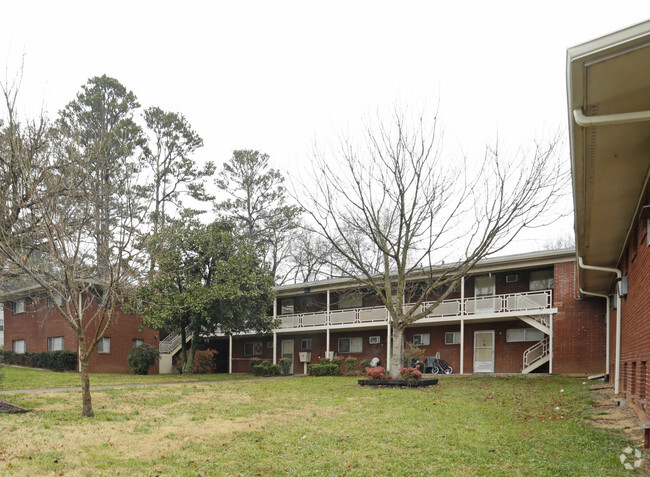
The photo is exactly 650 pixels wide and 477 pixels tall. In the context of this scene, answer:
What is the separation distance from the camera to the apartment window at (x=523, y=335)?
24.1 m

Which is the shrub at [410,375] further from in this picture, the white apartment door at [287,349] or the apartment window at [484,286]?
the white apartment door at [287,349]

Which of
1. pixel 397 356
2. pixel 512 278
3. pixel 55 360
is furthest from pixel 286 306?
pixel 397 356

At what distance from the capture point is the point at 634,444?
7395 mm

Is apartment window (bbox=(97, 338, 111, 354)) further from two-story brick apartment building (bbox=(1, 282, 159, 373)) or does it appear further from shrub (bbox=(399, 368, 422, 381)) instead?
shrub (bbox=(399, 368, 422, 381))

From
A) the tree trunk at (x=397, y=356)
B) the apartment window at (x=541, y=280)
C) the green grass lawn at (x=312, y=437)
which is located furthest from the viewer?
the apartment window at (x=541, y=280)

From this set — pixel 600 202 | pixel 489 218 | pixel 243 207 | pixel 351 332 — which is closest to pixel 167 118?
pixel 243 207

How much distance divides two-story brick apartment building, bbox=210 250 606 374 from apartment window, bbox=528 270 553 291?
4cm

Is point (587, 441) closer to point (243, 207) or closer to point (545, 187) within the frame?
point (545, 187)

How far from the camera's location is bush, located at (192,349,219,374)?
3038 centimetres

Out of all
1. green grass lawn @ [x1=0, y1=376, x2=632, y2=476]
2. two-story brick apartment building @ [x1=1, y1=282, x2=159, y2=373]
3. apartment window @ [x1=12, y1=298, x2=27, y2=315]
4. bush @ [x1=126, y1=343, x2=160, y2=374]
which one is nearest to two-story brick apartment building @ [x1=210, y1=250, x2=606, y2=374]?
bush @ [x1=126, y1=343, x2=160, y2=374]

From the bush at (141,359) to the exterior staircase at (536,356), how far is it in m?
17.8

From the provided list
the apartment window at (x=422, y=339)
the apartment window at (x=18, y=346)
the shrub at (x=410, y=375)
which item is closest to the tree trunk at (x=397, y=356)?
the shrub at (x=410, y=375)

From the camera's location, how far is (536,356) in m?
23.8

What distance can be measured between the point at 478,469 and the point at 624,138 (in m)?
4.09
